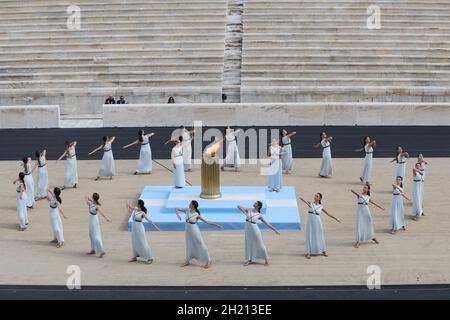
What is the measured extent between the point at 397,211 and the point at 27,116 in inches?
707

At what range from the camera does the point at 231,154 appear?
78.2ft

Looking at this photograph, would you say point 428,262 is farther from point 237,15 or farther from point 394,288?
point 237,15

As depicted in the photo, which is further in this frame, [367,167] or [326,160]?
[326,160]

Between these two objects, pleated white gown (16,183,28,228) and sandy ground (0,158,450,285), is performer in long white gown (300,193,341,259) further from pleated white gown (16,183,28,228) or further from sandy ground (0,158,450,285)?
pleated white gown (16,183,28,228)

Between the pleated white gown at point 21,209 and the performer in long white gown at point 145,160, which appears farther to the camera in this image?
the performer in long white gown at point 145,160

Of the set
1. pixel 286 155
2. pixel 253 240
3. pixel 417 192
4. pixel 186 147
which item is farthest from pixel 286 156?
pixel 253 240

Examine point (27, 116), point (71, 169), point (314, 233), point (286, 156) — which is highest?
point (27, 116)

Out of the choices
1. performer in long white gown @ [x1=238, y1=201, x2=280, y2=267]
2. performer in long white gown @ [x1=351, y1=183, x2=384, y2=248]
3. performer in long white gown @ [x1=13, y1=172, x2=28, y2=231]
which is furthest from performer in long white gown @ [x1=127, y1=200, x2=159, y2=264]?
performer in long white gown @ [x1=351, y1=183, x2=384, y2=248]

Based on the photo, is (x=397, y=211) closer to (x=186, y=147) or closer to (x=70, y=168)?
(x=186, y=147)

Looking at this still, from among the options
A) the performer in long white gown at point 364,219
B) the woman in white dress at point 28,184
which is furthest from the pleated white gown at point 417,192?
the woman in white dress at point 28,184

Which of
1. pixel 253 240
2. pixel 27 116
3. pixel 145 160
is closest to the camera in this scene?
pixel 253 240

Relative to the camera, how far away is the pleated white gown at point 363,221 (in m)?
16.3

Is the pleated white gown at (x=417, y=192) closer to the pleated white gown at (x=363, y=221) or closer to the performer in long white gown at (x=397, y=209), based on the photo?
the performer in long white gown at (x=397, y=209)

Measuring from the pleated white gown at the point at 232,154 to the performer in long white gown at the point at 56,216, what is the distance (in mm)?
7813
